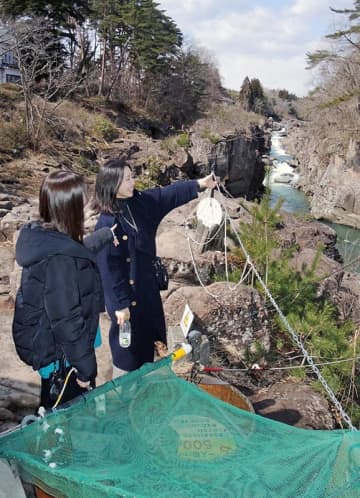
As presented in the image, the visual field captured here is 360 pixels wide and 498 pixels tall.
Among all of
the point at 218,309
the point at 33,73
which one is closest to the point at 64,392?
the point at 218,309

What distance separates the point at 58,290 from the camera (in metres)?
1.86

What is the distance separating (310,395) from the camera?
12.8 ft

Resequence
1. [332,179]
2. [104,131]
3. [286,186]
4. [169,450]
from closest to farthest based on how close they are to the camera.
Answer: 1. [169,450]
2. [104,131]
3. [332,179]
4. [286,186]

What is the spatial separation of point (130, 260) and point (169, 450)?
1.23 m

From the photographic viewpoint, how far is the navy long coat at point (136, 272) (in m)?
2.64

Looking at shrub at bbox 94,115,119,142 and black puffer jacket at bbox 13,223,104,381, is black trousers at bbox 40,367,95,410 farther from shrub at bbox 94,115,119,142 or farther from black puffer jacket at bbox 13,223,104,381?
shrub at bbox 94,115,119,142

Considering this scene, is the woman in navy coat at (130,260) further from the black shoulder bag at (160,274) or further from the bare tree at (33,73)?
the bare tree at (33,73)

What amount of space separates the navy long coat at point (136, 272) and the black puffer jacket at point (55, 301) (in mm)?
598

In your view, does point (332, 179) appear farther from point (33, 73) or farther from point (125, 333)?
point (125, 333)

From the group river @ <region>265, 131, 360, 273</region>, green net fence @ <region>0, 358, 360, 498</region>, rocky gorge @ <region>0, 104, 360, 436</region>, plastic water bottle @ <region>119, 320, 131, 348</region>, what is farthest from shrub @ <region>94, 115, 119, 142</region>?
green net fence @ <region>0, 358, 360, 498</region>

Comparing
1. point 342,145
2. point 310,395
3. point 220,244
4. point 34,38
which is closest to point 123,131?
point 34,38

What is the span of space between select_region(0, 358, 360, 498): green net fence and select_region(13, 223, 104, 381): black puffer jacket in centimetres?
24

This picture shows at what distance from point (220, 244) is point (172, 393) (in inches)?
166

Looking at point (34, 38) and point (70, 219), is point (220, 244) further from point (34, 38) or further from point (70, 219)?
point (34, 38)
